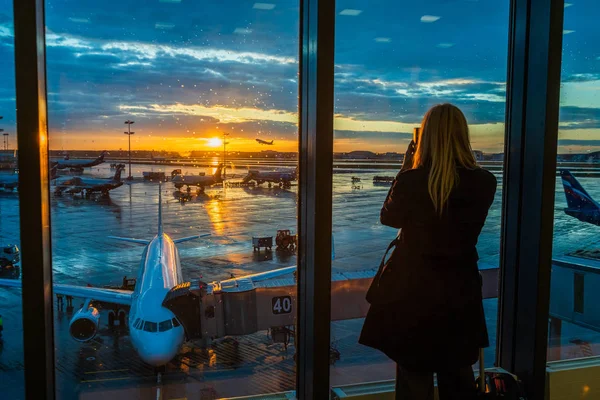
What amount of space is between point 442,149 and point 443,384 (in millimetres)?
720

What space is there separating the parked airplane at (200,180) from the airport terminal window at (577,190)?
159 centimetres

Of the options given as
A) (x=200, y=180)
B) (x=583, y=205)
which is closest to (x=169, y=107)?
(x=200, y=180)

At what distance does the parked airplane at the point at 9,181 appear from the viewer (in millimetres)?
1267

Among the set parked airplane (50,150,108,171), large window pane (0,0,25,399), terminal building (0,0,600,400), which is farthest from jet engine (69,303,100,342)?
large window pane (0,0,25,399)

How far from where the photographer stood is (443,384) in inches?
53.1

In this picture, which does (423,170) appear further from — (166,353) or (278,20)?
(166,353)

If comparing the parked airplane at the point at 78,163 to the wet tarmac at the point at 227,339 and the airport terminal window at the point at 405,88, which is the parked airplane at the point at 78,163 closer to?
the wet tarmac at the point at 227,339

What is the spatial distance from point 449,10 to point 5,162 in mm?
2111

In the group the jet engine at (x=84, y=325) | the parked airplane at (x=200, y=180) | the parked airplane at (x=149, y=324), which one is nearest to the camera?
the parked airplane at (x=200, y=180)

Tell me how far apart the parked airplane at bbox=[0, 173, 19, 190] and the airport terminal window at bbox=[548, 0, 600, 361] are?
1.95m

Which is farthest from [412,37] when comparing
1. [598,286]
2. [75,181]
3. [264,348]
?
[264,348]

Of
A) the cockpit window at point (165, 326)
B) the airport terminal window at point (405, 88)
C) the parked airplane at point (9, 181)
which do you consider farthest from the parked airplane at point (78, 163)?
the cockpit window at point (165, 326)

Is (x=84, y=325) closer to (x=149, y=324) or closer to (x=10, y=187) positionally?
(x=149, y=324)

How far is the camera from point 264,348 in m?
6.41
